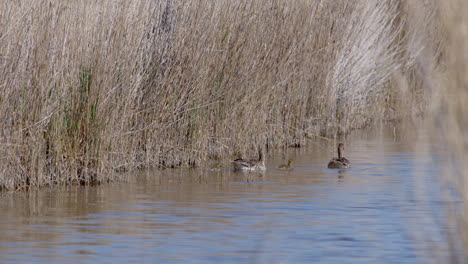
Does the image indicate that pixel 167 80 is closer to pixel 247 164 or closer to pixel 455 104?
pixel 247 164

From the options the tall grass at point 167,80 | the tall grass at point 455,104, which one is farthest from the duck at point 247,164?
the tall grass at point 455,104

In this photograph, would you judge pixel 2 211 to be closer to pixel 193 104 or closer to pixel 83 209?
pixel 83 209

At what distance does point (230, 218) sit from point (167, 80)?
156 inches

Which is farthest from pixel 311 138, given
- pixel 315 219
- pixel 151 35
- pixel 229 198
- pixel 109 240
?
pixel 109 240

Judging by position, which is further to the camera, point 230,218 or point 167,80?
point 167,80

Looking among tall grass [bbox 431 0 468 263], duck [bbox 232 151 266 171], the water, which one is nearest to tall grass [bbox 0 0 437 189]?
the water

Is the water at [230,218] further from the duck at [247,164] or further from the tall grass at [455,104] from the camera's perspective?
the tall grass at [455,104]

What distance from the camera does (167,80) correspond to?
13.3m

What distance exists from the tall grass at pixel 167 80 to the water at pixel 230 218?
0.48 m

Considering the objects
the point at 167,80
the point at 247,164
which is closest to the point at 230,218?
the point at 247,164

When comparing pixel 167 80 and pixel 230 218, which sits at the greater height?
pixel 167 80

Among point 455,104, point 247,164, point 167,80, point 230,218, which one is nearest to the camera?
point 455,104

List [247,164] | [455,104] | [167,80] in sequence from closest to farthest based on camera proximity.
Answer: [455,104] < [247,164] < [167,80]

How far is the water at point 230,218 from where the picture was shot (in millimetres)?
8016
